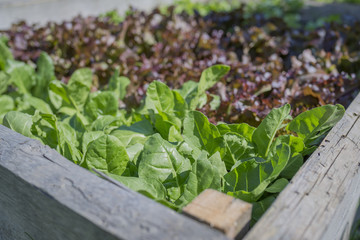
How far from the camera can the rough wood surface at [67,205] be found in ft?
3.06

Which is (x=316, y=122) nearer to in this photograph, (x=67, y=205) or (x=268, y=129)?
(x=268, y=129)

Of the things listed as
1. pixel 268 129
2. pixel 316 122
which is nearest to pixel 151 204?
pixel 268 129

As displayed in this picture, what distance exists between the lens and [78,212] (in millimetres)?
1002

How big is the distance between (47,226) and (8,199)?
206 mm

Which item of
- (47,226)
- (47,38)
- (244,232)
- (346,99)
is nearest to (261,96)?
(346,99)

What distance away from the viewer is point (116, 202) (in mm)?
1006

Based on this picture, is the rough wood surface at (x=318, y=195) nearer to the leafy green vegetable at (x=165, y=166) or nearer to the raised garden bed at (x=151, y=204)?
the raised garden bed at (x=151, y=204)

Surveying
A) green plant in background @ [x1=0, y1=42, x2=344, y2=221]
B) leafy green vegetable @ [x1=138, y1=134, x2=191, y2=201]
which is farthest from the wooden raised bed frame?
leafy green vegetable @ [x1=138, y1=134, x2=191, y2=201]

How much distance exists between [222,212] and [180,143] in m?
0.53

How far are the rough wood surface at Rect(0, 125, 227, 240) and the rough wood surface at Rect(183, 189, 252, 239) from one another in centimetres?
5

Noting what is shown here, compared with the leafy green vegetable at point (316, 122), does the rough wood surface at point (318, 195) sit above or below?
below

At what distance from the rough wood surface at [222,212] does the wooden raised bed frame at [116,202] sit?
0.13ft

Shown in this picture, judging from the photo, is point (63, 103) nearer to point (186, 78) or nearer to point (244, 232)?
point (186, 78)

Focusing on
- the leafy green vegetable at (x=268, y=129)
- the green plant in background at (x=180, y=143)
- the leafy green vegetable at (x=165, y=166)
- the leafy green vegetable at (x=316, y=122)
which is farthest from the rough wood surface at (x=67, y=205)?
the leafy green vegetable at (x=316, y=122)
